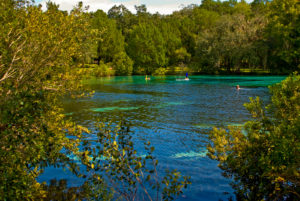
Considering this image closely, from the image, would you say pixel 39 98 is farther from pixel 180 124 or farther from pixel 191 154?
pixel 180 124

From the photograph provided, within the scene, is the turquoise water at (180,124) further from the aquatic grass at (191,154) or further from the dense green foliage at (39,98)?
the dense green foliage at (39,98)

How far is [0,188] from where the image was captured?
5.47 m

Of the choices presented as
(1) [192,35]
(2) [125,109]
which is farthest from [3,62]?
(1) [192,35]

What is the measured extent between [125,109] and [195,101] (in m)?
10.8

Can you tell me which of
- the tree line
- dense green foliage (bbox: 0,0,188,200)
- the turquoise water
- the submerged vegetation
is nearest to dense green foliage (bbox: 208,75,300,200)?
the submerged vegetation

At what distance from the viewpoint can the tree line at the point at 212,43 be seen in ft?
263

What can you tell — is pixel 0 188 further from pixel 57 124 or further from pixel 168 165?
pixel 168 165

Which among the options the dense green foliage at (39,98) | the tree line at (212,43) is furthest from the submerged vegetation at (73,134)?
the tree line at (212,43)

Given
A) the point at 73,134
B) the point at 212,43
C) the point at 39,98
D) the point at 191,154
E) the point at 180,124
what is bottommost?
the point at 191,154

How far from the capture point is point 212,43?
94.1 meters

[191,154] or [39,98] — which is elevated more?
[39,98]

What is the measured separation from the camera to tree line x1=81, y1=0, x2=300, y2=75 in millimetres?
80188

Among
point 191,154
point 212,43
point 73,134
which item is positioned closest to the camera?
point 73,134

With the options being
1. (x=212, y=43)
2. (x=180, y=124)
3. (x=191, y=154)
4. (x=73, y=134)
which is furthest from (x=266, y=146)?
(x=212, y=43)
